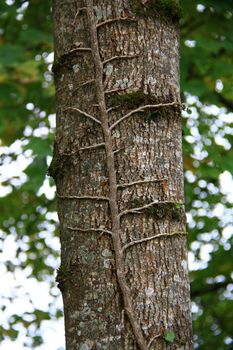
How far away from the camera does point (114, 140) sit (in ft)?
7.08

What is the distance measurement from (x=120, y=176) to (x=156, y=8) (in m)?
0.69

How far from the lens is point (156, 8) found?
7.75ft

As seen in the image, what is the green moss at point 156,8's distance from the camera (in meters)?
2.32

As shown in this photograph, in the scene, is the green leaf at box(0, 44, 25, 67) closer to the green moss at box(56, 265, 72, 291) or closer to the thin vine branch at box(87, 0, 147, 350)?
the thin vine branch at box(87, 0, 147, 350)

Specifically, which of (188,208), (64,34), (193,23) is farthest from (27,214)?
(64,34)

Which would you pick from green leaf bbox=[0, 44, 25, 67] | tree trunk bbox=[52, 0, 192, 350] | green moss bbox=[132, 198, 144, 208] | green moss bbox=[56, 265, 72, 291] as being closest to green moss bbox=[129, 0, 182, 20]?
tree trunk bbox=[52, 0, 192, 350]

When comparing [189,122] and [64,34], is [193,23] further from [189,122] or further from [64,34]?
[64,34]

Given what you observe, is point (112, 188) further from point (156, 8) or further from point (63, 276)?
point (156, 8)

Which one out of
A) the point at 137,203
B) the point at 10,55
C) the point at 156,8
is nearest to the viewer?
the point at 137,203

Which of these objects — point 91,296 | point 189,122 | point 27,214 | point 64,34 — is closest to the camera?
point 91,296

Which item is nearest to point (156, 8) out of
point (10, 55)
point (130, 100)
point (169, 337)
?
point (130, 100)

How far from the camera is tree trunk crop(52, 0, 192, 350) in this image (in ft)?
6.57

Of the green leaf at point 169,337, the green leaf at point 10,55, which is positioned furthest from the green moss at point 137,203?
the green leaf at point 10,55

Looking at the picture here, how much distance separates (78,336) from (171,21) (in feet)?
4.02
